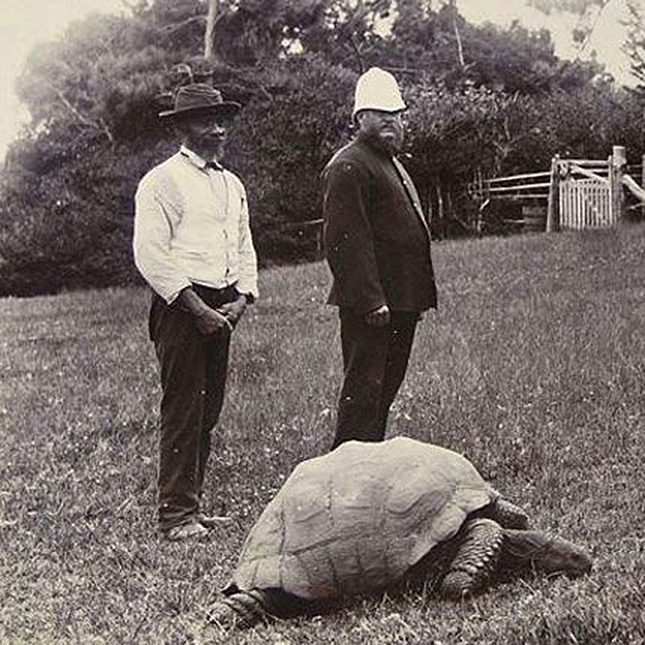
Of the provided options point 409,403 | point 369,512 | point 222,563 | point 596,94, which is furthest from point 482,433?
point 596,94

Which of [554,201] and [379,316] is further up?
[554,201]

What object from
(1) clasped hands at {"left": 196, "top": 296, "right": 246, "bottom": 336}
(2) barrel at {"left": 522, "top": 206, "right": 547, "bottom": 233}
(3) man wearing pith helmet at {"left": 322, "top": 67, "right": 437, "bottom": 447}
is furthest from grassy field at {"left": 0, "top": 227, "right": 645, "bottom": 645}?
(2) barrel at {"left": 522, "top": 206, "right": 547, "bottom": 233}

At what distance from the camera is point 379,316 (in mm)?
5242

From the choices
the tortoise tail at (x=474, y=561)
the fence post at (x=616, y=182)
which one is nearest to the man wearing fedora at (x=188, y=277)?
the tortoise tail at (x=474, y=561)

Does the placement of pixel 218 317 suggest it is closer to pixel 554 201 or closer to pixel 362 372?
pixel 362 372

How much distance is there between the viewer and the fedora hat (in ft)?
17.9

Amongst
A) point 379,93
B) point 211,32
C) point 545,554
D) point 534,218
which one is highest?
point 211,32

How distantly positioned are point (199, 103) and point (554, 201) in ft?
32.1

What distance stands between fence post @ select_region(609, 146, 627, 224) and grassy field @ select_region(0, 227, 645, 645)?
234 cm

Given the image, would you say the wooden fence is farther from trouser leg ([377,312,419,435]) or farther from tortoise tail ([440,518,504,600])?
tortoise tail ([440,518,504,600])

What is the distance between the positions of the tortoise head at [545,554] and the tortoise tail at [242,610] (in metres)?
0.81

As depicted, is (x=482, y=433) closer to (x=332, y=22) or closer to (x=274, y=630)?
(x=274, y=630)

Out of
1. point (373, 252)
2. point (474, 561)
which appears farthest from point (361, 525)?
point (373, 252)

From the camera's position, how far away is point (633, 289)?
30.4 ft
